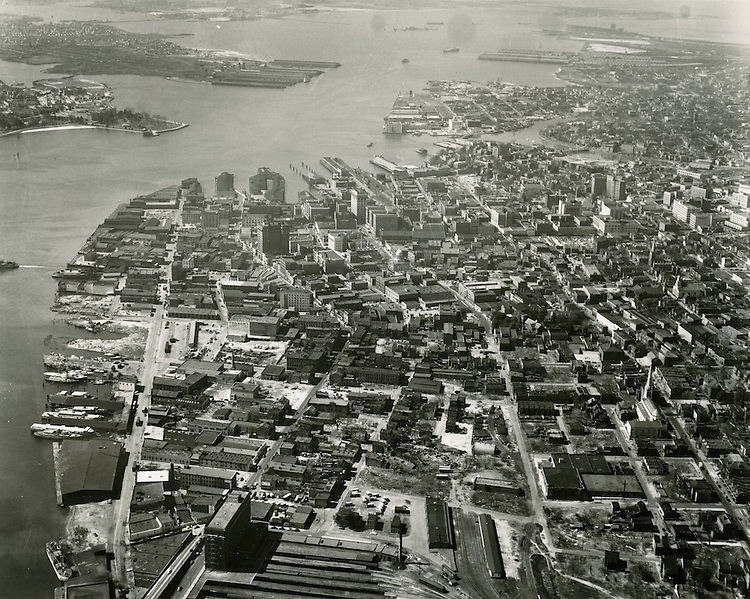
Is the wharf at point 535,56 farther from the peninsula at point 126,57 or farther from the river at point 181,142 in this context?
the peninsula at point 126,57

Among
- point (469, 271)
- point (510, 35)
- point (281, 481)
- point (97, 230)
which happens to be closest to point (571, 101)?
point (510, 35)

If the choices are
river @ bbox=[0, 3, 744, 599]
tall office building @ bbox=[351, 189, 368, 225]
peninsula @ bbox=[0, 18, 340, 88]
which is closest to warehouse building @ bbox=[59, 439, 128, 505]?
river @ bbox=[0, 3, 744, 599]

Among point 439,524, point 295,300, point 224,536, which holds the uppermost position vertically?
point 224,536

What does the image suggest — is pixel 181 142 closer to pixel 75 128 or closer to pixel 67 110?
pixel 75 128

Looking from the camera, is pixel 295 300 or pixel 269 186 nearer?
pixel 295 300

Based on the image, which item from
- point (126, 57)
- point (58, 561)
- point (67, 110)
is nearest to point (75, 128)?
point (67, 110)

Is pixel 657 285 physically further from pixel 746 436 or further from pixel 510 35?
pixel 510 35
